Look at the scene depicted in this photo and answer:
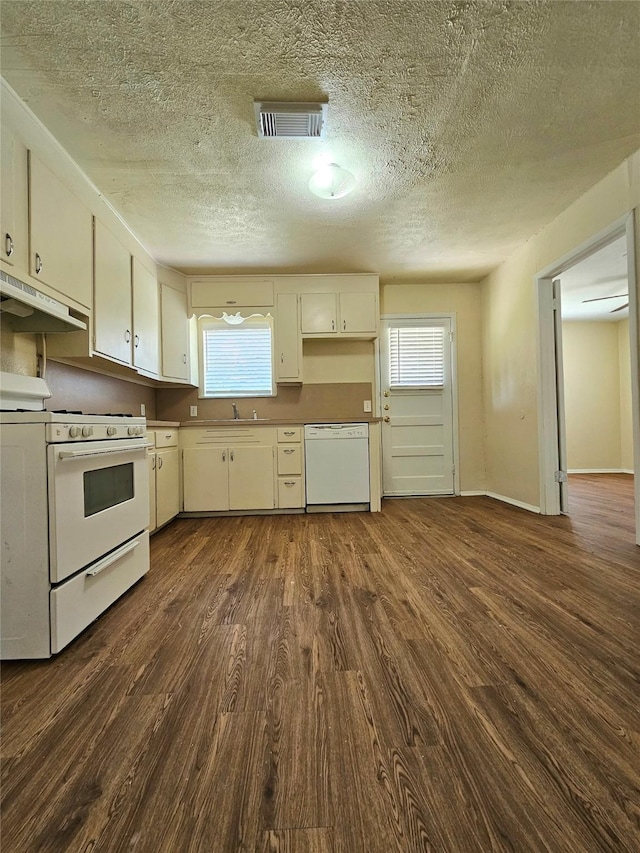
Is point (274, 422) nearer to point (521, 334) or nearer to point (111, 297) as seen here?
point (111, 297)

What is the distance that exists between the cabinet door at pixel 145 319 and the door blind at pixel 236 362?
2.72ft

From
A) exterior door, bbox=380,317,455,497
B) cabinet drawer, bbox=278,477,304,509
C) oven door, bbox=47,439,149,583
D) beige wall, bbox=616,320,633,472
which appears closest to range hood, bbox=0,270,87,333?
oven door, bbox=47,439,149,583

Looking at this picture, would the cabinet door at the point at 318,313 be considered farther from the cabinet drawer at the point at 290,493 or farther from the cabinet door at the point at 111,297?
the cabinet door at the point at 111,297

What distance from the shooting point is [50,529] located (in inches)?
53.6

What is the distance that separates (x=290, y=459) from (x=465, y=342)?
249 cm

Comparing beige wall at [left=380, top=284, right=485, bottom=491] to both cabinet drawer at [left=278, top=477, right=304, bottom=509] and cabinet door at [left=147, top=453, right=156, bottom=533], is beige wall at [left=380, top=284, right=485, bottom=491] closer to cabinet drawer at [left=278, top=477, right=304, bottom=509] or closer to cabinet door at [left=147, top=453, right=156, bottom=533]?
cabinet drawer at [left=278, top=477, right=304, bottom=509]

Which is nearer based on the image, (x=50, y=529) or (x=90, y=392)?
(x=50, y=529)

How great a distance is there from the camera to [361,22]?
4.73 ft

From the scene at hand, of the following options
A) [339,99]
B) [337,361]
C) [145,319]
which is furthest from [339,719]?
[337,361]

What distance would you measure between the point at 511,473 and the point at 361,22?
Result: 3.58 m

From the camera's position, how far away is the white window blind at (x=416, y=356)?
4.37 metres

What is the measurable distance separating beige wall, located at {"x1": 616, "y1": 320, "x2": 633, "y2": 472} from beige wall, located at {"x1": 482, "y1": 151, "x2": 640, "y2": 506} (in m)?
3.58

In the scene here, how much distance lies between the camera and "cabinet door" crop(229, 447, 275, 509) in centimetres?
363

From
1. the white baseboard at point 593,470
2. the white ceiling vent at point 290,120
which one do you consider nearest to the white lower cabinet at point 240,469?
the white ceiling vent at point 290,120
